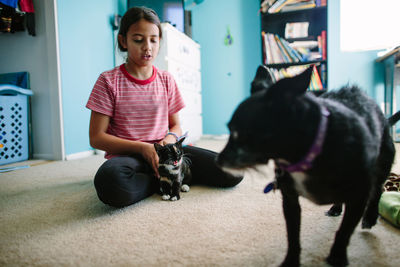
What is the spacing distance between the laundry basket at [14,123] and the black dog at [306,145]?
8.26 feet

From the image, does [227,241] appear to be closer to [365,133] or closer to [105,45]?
[365,133]

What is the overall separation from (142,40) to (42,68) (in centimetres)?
184

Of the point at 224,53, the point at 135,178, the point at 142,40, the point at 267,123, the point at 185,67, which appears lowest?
the point at 135,178

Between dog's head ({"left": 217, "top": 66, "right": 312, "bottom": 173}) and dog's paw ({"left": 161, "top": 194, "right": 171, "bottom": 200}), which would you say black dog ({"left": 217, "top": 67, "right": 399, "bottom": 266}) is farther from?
dog's paw ({"left": 161, "top": 194, "right": 171, "bottom": 200})

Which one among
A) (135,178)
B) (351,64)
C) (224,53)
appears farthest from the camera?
(224,53)

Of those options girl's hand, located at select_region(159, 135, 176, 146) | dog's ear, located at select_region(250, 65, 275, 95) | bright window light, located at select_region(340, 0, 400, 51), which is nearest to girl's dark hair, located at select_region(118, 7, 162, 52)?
girl's hand, located at select_region(159, 135, 176, 146)

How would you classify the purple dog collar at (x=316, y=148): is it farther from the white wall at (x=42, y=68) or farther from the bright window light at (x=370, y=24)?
the bright window light at (x=370, y=24)

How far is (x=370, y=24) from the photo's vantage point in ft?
9.02

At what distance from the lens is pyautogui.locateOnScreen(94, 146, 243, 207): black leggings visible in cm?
110

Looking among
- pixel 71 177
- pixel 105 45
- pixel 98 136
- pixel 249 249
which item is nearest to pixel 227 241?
pixel 249 249

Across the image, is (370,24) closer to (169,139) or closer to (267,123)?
(169,139)

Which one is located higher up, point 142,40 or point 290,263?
point 142,40

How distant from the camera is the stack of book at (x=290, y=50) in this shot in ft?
10.3

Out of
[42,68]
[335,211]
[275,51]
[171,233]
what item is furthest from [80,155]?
[275,51]
